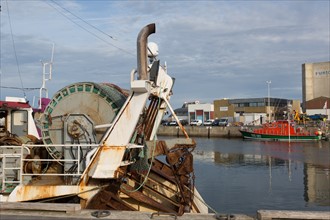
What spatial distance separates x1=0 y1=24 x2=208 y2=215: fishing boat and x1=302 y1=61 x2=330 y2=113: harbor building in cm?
9938

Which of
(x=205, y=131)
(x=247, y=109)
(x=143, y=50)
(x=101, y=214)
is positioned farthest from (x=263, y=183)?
(x=247, y=109)

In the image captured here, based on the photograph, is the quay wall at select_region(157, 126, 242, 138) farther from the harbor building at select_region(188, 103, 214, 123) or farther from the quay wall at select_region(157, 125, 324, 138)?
the harbor building at select_region(188, 103, 214, 123)

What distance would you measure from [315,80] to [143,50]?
10433cm

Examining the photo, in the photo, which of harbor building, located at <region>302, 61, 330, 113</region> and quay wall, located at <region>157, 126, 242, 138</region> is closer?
quay wall, located at <region>157, 126, 242, 138</region>

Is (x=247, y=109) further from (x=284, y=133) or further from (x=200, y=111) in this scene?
(x=284, y=133)

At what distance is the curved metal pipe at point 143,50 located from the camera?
8595mm

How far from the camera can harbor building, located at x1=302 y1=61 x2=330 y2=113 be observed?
335ft

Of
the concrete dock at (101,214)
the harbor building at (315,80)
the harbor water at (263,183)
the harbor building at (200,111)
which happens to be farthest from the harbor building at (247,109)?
the concrete dock at (101,214)

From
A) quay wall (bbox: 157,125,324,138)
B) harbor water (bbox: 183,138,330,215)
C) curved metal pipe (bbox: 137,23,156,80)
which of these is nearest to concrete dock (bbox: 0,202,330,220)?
curved metal pipe (bbox: 137,23,156,80)

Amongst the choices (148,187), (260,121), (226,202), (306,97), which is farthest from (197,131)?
(148,187)

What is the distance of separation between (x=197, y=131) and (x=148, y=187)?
66.7m

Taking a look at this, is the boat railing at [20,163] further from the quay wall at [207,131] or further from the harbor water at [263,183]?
the quay wall at [207,131]

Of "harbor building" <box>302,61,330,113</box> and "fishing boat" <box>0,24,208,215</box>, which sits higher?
"harbor building" <box>302,61,330,113</box>

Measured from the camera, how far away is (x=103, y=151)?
8250mm
